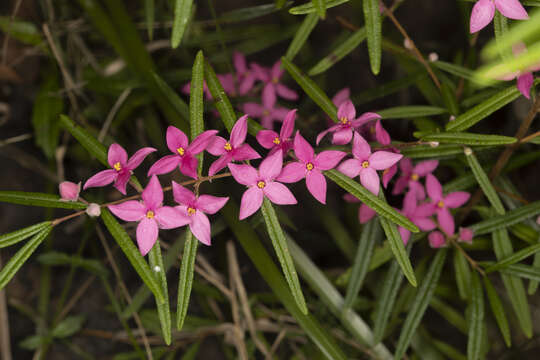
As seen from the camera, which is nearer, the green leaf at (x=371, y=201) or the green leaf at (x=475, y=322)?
the green leaf at (x=371, y=201)

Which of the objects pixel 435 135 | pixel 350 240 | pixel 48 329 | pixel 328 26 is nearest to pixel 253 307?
pixel 350 240

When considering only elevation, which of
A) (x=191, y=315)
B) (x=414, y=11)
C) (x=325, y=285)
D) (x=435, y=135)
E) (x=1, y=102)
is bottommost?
(x=191, y=315)

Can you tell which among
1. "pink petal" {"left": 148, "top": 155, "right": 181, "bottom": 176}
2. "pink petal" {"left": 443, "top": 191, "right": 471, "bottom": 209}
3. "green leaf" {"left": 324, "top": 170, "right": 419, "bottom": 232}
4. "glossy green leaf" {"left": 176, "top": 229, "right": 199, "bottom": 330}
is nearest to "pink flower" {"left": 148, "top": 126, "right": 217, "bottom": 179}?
"pink petal" {"left": 148, "top": 155, "right": 181, "bottom": 176}

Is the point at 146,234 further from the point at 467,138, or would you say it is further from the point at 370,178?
the point at 467,138

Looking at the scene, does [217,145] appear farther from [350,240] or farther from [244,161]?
[350,240]

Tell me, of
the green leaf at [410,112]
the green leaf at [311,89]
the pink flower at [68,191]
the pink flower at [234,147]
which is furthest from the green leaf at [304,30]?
the pink flower at [68,191]

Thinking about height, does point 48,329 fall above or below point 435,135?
below

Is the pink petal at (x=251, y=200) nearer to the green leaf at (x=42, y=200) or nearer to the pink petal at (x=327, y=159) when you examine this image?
the pink petal at (x=327, y=159)
